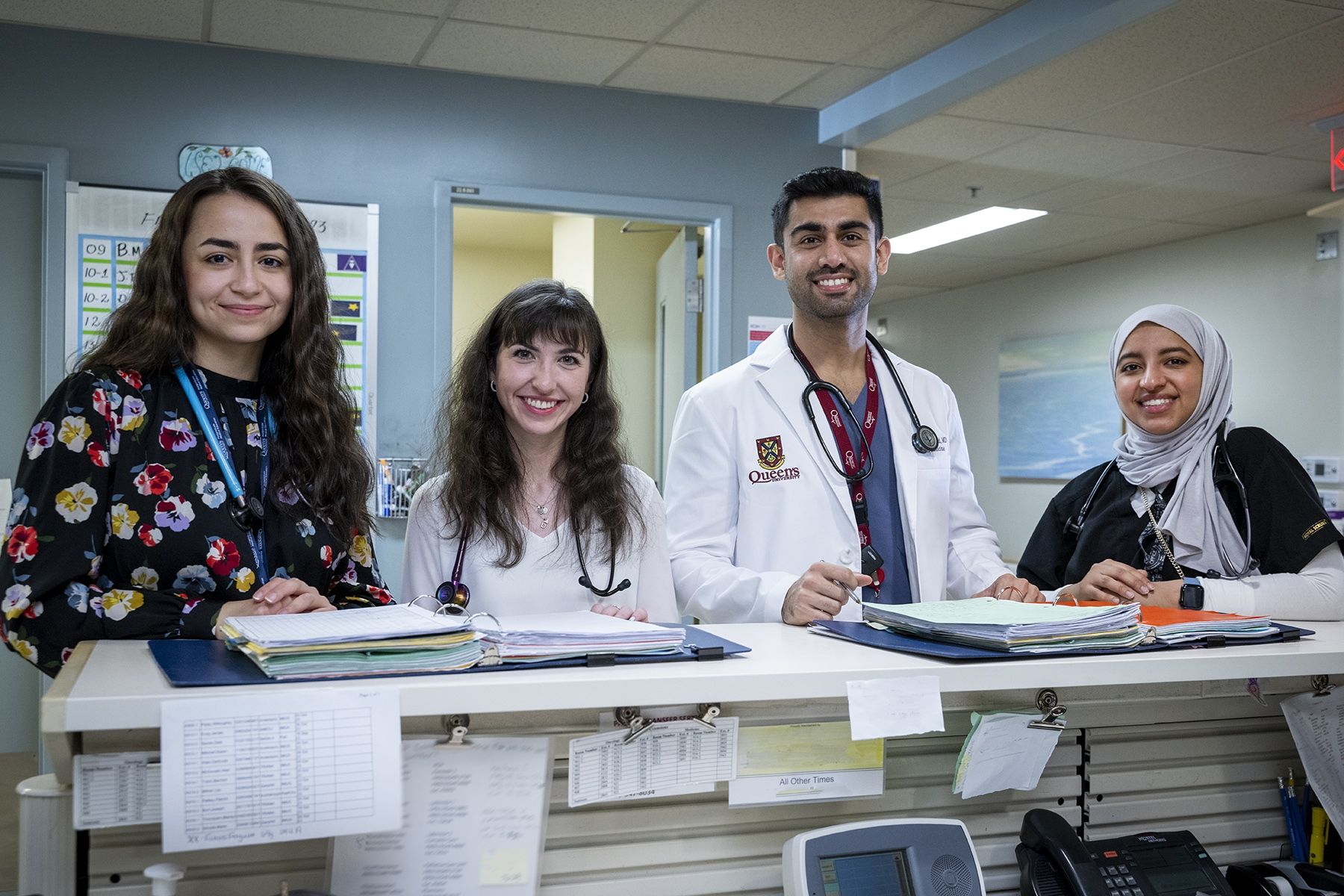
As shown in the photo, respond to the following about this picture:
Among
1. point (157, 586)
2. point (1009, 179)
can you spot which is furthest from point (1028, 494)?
point (157, 586)

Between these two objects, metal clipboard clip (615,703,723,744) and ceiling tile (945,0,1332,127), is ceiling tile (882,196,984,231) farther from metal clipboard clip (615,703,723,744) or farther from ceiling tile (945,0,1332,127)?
metal clipboard clip (615,703,723,744)

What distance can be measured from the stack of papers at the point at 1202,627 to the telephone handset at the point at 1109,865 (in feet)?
0.83

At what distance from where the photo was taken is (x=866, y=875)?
1240 mm

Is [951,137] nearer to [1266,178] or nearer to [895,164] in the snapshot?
[895,164]

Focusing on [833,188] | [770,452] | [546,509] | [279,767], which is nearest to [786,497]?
[770,452]

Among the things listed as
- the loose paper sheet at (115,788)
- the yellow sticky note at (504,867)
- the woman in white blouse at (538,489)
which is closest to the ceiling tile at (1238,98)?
the woman in white blouse at (538,489)

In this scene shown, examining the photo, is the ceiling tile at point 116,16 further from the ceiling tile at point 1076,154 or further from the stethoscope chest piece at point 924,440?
the ceiling tile at point 1076,154

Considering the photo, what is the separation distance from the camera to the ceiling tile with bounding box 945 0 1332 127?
324cm

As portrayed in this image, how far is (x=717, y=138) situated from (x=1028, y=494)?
479 cm

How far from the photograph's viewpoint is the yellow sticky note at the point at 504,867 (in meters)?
1.14

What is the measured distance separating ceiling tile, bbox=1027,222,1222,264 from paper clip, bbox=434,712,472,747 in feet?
19.7

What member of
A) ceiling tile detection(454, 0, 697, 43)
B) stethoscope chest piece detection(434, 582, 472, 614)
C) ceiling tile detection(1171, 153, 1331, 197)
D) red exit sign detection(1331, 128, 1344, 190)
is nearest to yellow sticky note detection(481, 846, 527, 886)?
stethoscope chest piece detection(434, 582, 472, 614)

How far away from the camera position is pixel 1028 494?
26.9 feet

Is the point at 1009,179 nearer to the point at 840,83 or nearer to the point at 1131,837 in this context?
the point at 840,83
